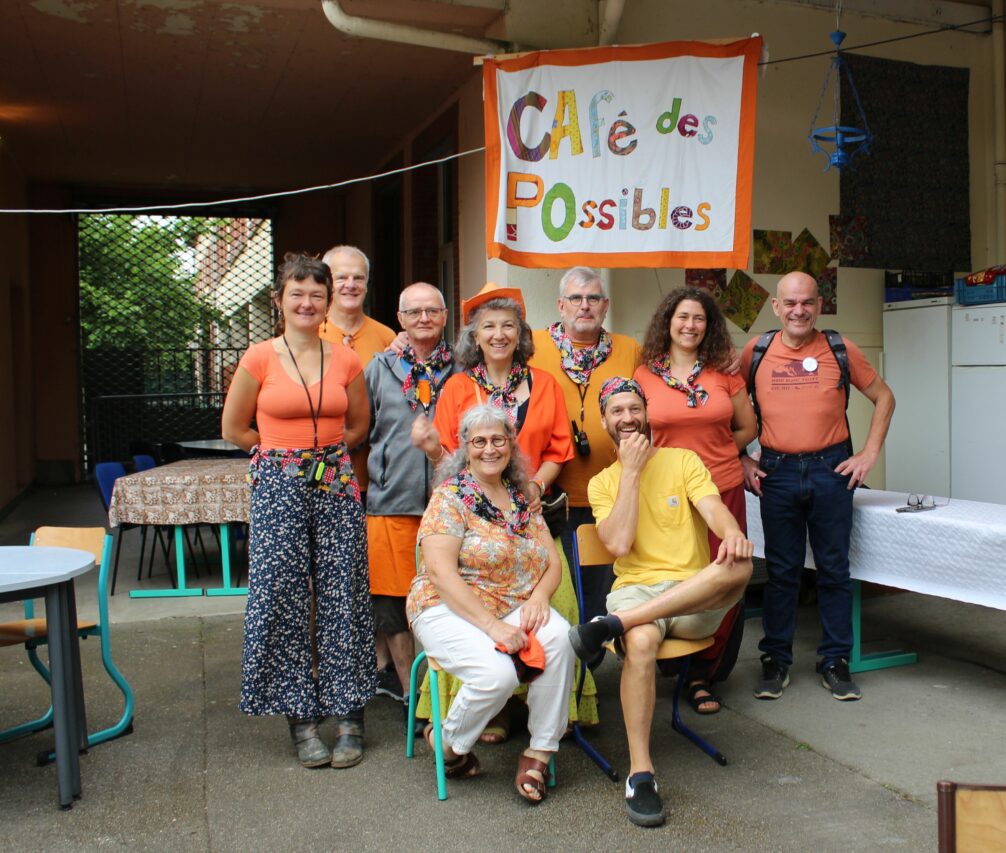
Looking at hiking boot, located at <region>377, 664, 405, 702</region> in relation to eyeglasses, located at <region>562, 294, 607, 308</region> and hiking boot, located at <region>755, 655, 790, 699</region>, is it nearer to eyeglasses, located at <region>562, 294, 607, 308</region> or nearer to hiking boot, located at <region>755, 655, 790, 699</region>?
hiking boot, located at <region>755, 655, 790, 699</region>

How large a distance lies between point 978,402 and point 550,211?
10.3ft

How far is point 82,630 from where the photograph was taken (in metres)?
3.74

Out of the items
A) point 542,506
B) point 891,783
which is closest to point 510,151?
point 542,506

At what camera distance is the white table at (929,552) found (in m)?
3.89

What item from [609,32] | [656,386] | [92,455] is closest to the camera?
[656,386]

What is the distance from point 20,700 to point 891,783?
341 centimetres

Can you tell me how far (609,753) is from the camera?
3582 mm

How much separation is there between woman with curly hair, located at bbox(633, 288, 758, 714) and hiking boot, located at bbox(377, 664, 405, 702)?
3.91 feet

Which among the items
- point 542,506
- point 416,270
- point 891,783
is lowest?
point 891,783

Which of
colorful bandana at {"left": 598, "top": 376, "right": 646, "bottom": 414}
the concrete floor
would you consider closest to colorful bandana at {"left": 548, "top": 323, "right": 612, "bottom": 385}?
colorful bandana at {"left": 598, "top": 376, "right": 646, "bottom": 414}

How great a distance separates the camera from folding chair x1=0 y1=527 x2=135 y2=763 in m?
3.67

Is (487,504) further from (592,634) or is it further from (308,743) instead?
(308,743)

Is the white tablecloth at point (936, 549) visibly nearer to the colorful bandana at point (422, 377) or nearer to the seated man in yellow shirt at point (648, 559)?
the seated man in yellow shirt at point (648, 559)

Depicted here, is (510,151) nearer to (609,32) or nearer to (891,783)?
(609,32)
